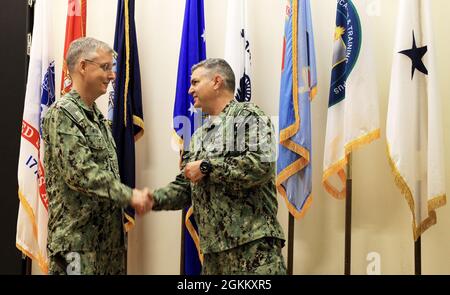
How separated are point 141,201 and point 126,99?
1.30m

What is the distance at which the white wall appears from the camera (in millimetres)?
3242

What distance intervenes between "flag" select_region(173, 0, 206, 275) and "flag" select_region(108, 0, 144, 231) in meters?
0.28

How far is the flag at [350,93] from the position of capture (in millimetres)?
3035

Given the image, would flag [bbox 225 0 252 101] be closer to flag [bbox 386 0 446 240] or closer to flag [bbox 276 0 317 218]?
flag [bbox 276 0 317 218]

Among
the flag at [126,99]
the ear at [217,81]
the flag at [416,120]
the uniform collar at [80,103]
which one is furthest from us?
the flag at [126,99]

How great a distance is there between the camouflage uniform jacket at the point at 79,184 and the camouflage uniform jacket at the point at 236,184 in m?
0.26

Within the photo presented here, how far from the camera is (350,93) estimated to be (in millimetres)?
3053

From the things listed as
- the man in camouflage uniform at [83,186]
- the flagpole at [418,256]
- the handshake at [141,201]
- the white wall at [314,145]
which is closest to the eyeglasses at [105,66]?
the man in camouflage uniform at [83,186]

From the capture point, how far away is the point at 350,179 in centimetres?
312

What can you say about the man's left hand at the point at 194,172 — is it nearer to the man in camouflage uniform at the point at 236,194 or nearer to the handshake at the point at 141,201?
the man in camouflage uniform at the point at 236,194

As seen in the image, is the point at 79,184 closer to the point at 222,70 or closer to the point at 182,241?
the point at 222,70

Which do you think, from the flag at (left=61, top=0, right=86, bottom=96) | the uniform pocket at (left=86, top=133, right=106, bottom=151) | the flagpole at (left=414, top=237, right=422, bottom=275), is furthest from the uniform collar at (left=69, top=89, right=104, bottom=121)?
the flagpole at (left=414, top=237, right=422, bottom=275)

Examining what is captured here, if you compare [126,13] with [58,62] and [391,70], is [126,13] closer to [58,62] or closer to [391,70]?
[58,62]

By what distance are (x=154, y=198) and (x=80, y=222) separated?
0.35 metres
